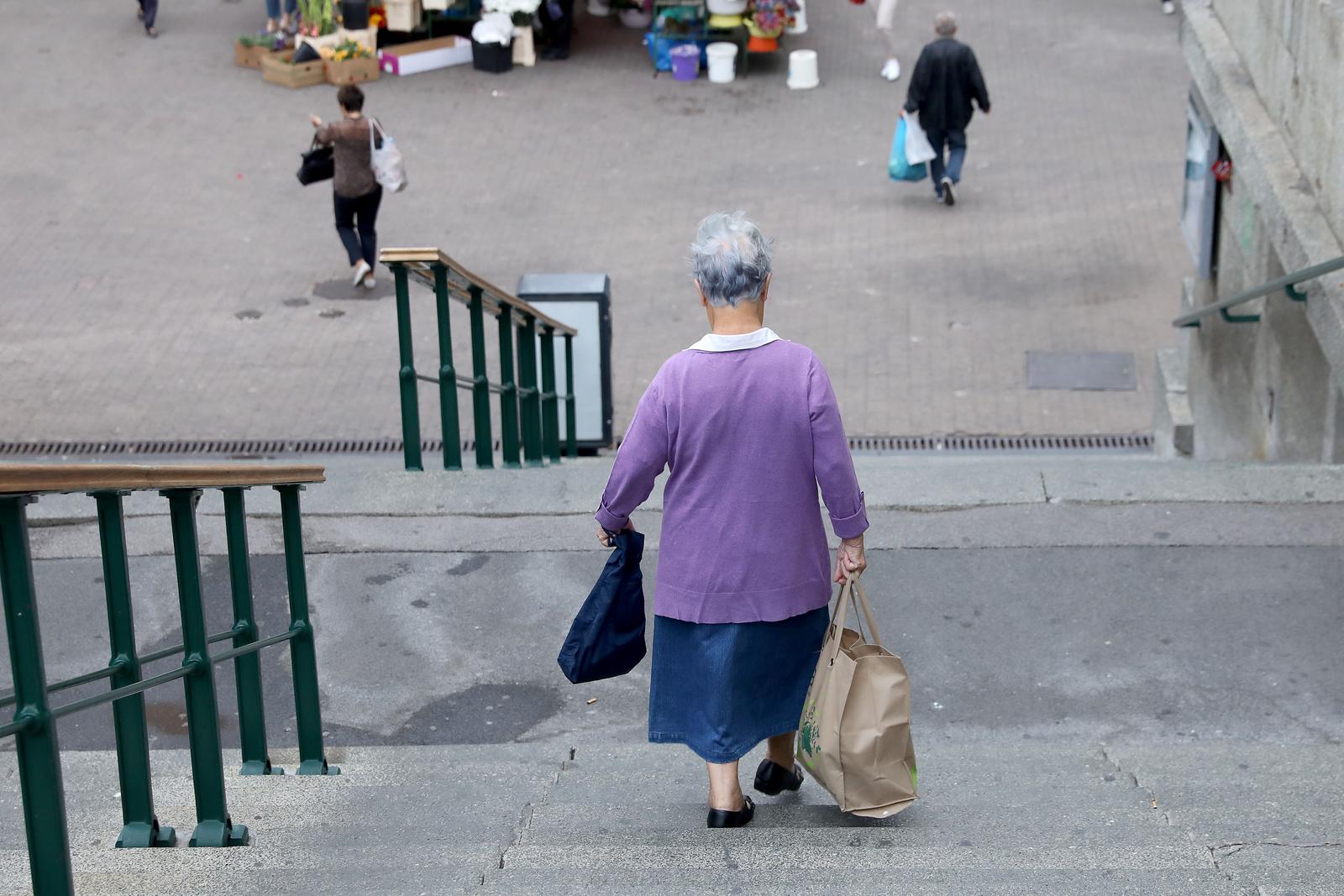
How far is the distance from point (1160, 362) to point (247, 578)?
7.27 metres

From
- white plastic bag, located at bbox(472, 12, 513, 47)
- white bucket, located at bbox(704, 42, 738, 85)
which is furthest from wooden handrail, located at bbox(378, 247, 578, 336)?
white plastic bag, located at bbox(472, 12, 513, 47)

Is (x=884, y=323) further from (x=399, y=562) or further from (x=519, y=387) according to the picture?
(x=399, y=562)

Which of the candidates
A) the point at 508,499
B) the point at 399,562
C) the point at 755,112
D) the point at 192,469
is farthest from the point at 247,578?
the point at 755,112

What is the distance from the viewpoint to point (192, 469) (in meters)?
3.29

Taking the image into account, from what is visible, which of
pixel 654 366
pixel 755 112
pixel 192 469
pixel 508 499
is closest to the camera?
pixel 192 469

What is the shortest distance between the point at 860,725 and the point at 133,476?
5.07 feet

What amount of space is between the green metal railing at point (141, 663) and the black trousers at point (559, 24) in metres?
13.6

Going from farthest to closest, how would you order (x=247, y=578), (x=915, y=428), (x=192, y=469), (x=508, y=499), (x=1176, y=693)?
(x=915, y=428), (x=508, y=499), (x=1176, y=693), (x=247, y=578), (x=192, y=469)

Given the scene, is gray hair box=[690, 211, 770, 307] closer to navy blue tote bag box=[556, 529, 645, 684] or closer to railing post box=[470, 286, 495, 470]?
navy blue tote bag box=[556, 529, 645, 684]

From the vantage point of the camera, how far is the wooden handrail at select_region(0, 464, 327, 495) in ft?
8.53

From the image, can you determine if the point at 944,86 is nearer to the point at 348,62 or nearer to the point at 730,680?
the point at 348,62

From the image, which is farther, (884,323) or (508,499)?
(884,323)

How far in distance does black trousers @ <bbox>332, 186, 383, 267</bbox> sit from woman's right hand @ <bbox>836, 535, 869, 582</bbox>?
318 inches

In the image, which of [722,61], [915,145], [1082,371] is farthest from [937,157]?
[722,61]
